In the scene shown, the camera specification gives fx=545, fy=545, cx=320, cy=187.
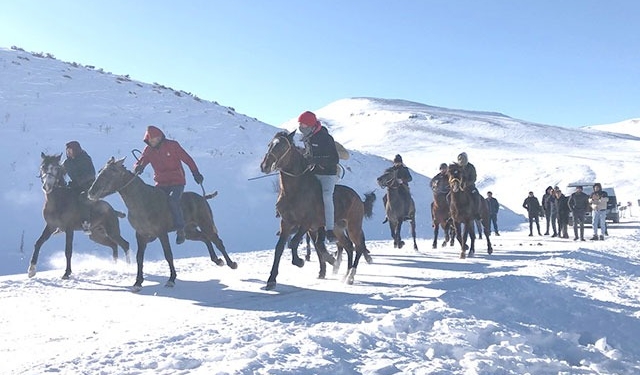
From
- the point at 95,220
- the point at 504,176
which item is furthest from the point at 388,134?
the point at 95,220

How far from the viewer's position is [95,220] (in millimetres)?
9766

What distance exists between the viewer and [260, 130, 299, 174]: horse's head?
721 cm

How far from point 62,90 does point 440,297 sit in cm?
2815

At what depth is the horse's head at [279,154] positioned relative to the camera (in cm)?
721

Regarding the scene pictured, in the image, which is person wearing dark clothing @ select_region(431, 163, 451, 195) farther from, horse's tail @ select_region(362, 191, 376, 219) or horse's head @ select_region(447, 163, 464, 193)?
horse's tail @ select_region(362, 191, 376, 219)

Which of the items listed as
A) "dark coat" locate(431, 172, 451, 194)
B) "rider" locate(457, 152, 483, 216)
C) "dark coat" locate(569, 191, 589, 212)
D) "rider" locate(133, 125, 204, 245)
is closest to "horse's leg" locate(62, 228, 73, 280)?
"rider" locate(133, 125, 204, 245)

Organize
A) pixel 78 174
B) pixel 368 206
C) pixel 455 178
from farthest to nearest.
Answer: pixel 368 206 → pixel 455 178 → pixel 78 174

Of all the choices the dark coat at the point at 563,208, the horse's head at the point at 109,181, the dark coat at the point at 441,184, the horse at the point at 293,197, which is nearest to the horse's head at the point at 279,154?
the horse at the point at 293,197

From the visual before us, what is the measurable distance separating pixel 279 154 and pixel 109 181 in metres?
2.45

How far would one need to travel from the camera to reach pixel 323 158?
306 inches

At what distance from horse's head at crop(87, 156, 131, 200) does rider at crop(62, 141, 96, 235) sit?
1962 millimetres

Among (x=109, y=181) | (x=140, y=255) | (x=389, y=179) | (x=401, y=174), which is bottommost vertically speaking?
(x=140, y=255)

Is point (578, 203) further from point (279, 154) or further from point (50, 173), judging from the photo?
point (50, 173)

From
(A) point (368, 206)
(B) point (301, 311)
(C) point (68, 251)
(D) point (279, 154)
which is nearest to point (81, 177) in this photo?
(C) point (68, 251)
